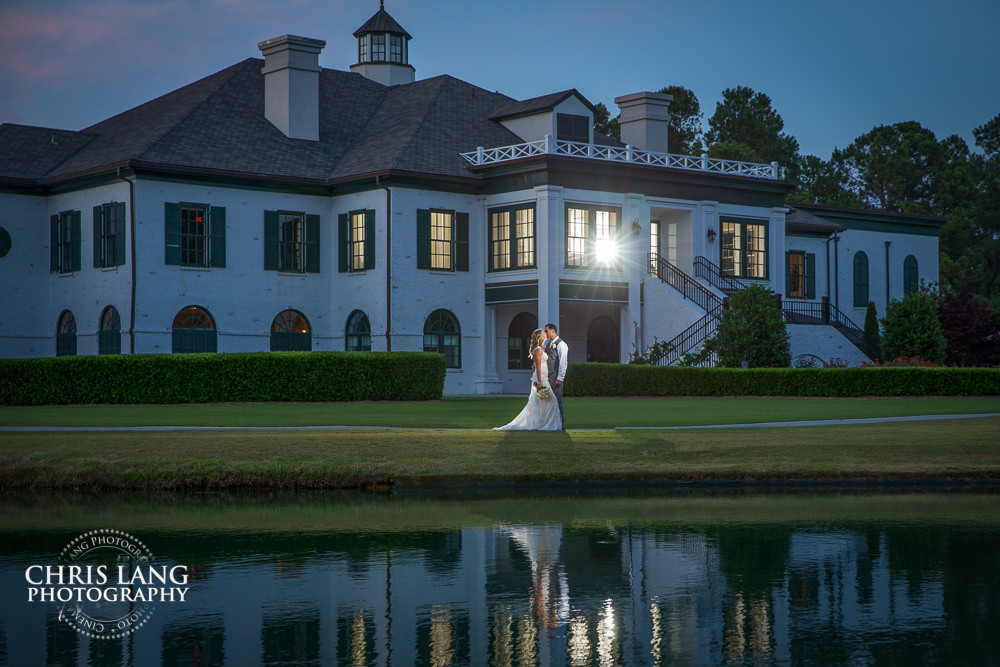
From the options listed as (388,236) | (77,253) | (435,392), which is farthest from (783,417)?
(77,253)

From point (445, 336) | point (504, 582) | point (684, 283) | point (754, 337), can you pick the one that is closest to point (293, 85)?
point (445, 336)

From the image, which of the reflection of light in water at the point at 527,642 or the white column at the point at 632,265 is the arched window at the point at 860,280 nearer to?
the white column at the point at 632,265

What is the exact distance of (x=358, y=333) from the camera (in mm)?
39750

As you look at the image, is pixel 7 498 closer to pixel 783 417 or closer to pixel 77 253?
pixel 783 417

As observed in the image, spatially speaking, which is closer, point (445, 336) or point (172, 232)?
point (172, 232)

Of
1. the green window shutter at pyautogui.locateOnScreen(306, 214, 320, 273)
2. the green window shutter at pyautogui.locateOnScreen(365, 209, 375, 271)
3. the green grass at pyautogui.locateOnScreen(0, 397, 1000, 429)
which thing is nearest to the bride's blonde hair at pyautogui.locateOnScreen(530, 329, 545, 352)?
the green grass at pyautogui.locateOnScreen(0, 397, 1000, 429)

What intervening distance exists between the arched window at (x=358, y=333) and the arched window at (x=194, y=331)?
14.4 ft

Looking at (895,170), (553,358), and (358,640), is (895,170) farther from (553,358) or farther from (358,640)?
(358,640)

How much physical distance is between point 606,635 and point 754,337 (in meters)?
28.6

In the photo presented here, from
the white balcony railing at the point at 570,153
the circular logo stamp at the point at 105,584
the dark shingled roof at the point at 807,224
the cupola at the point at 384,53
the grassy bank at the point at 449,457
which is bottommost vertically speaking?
the circular logo stamp at the point at 105,584

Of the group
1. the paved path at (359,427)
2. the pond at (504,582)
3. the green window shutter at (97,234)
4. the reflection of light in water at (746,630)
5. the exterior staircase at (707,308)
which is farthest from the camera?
the exterior staircase at (707,308)

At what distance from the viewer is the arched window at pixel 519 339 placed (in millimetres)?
42406

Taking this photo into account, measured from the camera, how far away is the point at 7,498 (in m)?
16.1

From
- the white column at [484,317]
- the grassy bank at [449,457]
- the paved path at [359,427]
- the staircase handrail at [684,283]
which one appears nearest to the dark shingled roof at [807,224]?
the staircase handrail at [684,283]
